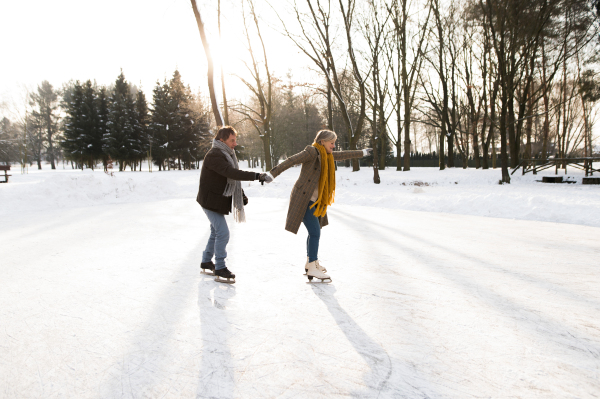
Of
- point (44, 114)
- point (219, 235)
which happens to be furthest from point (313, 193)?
point (44, 114)

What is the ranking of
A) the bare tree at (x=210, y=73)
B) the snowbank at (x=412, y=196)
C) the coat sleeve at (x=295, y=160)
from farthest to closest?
the bare tree at (x=210, y=73) → the snowbank at (x=412, y=196) → the coat sleeve at (x=295, y=160)

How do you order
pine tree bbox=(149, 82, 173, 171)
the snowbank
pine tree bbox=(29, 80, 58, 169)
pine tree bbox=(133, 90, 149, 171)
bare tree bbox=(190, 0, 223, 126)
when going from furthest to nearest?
pine tree bbox=(29, 80, 58, 169) → pine tree bbox=(133, 90, 149, 171) → pine tree bbox=(149, 82, 173, 171) → bare tree bbox=(190, 0, 223, 126) → the snowbank

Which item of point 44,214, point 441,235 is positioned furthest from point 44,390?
point 44,214

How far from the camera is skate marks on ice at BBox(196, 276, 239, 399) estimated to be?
211 cm

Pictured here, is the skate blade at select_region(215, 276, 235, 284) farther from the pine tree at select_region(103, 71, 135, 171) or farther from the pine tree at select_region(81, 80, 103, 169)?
the pine tree at select_region(81, 80, 103, 169)

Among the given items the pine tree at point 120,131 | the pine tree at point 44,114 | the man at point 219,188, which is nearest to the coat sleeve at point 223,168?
the man at point 219,188

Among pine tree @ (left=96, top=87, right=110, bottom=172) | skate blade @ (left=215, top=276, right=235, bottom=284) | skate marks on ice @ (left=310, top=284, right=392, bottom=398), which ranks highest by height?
pine tree @ (left=96, top=87, right=110, bottom=172)

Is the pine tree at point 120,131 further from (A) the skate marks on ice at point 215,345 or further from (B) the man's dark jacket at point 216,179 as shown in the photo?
(A) the skate marks on ice at point 215,345

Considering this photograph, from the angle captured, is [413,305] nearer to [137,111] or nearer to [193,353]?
[193,353]

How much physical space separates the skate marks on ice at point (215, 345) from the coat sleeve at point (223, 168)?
124 centimetres

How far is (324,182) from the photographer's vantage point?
402 cm

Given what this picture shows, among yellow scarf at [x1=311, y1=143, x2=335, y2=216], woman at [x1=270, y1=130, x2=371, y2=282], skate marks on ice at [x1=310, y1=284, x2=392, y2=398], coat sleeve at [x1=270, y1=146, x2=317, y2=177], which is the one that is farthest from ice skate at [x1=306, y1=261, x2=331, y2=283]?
coat sleeve at [x1=270, y1=146, x2=317, y2=177]

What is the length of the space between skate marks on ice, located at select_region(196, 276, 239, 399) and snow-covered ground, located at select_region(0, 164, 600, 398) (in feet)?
0.04

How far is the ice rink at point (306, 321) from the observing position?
2154 millimetres
